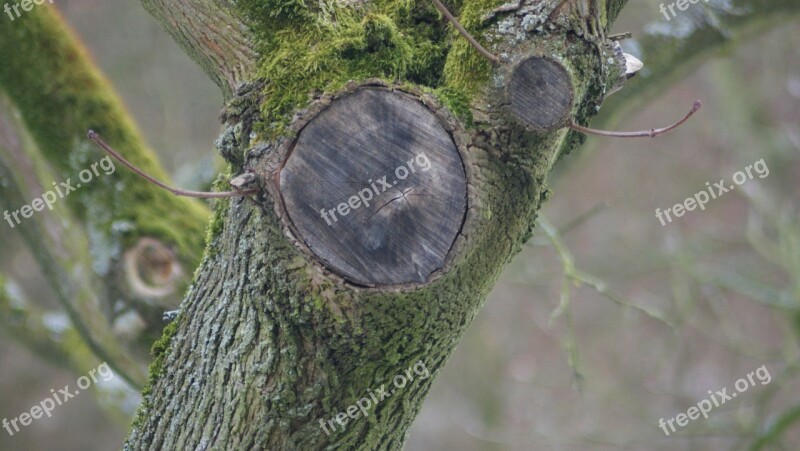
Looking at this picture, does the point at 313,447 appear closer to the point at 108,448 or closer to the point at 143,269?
the point at 143,269

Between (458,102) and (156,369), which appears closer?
(458,102)

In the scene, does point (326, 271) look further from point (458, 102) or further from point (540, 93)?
point (540, 93)

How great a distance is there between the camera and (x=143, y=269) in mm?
3184

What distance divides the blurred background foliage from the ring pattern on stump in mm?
2192

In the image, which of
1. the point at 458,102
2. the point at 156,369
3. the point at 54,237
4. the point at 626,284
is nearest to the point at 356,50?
the point at 458,102

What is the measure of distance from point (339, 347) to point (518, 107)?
65 centimetres

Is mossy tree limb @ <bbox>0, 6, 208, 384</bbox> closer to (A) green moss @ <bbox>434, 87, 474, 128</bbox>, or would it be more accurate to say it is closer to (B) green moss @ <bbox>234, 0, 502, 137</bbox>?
(B) green moss @ <bbox>234, 0, 502, 137</bbox>

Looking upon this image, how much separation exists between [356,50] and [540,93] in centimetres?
43

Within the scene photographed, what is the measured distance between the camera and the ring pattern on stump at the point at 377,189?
1.53 meters

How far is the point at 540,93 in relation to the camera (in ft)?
5.23

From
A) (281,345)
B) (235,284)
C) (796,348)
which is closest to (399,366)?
(281,345)

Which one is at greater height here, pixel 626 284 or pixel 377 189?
pixel 377 189

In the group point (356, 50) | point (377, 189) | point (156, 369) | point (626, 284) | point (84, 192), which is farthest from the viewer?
point (626, 284)

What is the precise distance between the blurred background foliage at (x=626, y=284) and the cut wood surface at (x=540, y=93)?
81.7 inches
